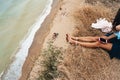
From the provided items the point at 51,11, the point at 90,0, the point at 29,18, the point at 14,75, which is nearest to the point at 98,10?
the point at 90,0

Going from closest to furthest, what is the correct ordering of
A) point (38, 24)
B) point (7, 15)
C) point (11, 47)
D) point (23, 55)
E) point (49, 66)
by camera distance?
point (49, 66) → point (23, 55) → point (11, 47) → point (38, 24) → point (7, 15)

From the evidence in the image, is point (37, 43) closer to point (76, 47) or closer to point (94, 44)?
point (76, 47)

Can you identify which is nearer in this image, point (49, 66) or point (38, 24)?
point (49, 66)

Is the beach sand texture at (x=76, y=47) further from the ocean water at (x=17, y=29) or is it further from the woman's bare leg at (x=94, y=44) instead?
the ocean water at (x=17, y=29)

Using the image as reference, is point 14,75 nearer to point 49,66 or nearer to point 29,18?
point 49,66

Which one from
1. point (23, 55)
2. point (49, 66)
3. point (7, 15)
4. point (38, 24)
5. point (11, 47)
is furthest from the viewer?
point (7, 15)
